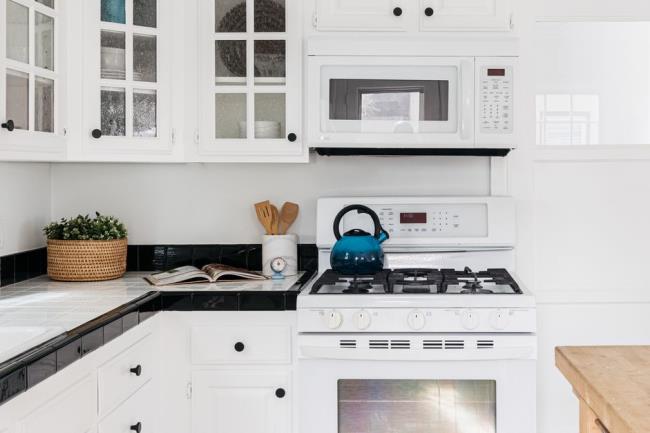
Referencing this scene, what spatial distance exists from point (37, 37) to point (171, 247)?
3.36 feet

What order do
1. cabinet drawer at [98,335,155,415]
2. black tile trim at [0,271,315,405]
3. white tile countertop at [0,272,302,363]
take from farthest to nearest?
cabinet drawer at [98,335,155,415] → white tile countertop at [0,272,302,363] → black tile trim at [0,271,315,405]

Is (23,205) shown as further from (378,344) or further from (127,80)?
(378,344)

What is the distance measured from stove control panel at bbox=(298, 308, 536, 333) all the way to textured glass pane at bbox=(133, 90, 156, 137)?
95cm

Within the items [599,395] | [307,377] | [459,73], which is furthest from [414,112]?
[599,395]

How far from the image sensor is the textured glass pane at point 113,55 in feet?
8.62

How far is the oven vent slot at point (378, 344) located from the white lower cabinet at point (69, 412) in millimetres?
810

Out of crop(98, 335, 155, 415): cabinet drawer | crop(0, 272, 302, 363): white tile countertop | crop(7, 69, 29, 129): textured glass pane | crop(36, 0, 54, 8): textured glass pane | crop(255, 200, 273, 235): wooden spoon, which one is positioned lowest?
crop(98, 335, 155, 415): cabinet drawer

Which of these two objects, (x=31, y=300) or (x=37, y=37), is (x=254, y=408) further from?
(x=37, y=37)

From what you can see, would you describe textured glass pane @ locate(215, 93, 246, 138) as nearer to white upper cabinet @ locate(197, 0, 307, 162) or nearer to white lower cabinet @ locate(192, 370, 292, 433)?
white upper cabinet @ locate(197, 0, 307, 162)

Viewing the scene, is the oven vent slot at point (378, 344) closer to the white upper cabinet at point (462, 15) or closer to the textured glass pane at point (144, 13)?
the white upper cabinet at point (462, 15)

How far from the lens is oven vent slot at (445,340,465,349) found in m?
2.26

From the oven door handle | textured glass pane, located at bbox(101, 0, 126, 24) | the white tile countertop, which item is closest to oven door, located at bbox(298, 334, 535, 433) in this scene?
the oven door handle

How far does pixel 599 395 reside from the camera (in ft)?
4.05

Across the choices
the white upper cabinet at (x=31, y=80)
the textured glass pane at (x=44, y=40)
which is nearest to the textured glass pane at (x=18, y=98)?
the white upper cabinet at (x=31, y=80)
